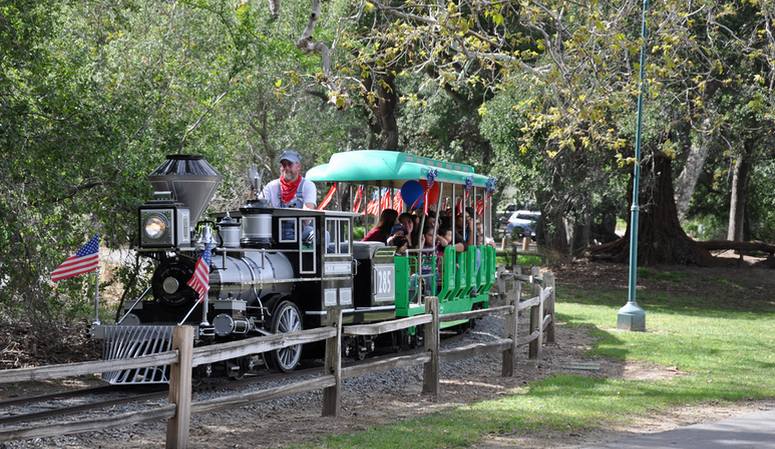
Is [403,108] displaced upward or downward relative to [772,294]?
upward

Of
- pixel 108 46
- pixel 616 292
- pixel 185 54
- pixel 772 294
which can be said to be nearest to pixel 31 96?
pixel 108 46

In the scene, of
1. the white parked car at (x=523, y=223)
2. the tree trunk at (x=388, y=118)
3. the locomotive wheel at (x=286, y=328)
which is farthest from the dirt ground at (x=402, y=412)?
the white parked car at (x=523, y=223)

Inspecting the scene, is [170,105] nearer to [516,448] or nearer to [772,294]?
[516,448]

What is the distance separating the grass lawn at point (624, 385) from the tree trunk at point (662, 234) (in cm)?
771

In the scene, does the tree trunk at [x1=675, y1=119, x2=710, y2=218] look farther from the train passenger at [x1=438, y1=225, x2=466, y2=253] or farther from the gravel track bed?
the gravel track bed

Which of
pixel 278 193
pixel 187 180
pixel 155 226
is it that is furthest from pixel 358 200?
pixel 155 226

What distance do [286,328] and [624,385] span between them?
14.7 feet

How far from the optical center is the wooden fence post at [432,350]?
12.2 metres

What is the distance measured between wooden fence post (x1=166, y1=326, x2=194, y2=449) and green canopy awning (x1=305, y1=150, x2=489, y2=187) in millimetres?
7749

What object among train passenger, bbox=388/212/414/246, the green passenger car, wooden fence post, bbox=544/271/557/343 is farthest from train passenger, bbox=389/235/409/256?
wooden fence post, bbox=544/271/557/343

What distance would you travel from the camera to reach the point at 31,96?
514 inches

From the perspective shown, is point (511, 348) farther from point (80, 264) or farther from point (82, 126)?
point (82, 126)

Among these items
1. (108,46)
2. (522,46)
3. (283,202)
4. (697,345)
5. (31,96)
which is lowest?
(697,345)

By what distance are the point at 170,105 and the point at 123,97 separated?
1966 millimetres
